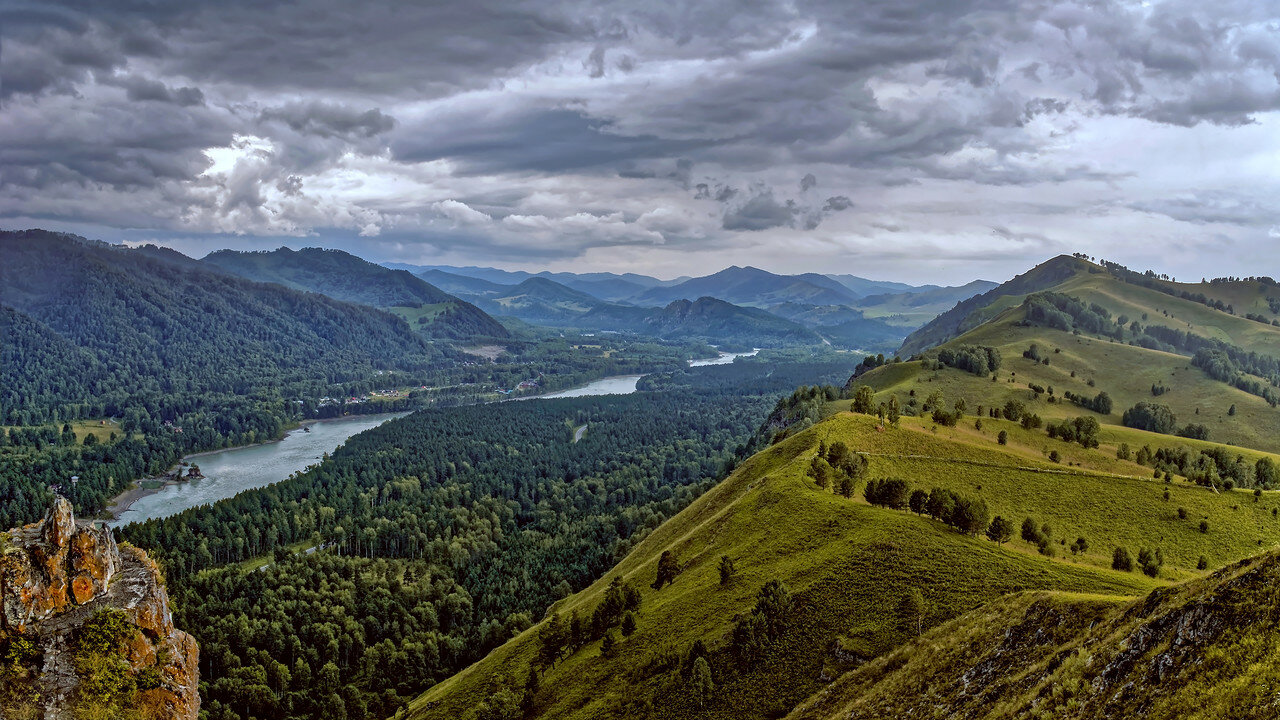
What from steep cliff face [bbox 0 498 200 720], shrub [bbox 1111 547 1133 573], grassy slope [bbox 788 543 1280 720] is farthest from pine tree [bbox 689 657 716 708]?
shrub [bbox 1111 547 1133 573]

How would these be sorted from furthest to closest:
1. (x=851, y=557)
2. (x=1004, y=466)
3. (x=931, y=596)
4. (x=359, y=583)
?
(x=359, y=583)
(x=1004, y=466)
(x=851, y=557)
(x=931, y=596)

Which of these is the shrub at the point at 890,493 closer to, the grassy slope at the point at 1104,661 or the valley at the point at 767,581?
the valley at the point at 767,581

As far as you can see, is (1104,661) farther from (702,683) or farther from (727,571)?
(727,571)

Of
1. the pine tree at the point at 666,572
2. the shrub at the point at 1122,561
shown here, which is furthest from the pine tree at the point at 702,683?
the shrub at the point at 1122,561

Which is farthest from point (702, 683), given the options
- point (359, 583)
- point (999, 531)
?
point (359, 583)

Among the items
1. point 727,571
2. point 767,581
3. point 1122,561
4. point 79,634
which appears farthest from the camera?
point 727,571

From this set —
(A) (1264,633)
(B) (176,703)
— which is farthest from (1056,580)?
(B) (176,703)

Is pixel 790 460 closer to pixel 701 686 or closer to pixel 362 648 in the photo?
pixel 701 686

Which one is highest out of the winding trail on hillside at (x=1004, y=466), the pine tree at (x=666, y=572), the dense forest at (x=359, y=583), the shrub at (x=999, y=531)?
the winding trail on hillside at (x=1004, y=466)
